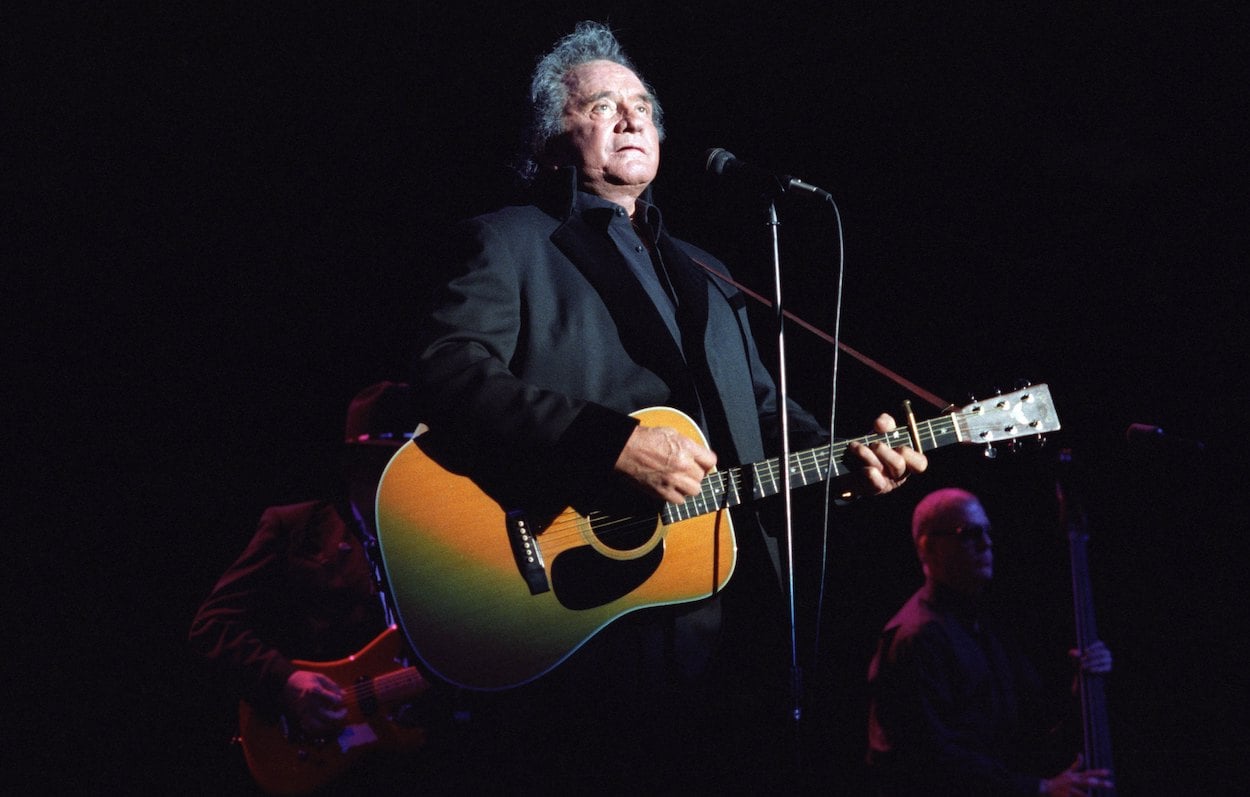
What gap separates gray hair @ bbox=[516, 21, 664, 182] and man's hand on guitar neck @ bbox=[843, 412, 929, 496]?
150cm

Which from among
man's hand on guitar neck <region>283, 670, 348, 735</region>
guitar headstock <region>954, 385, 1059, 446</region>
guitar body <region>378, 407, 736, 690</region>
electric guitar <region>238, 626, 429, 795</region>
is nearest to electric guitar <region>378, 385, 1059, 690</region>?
guitar body <region>378, 407, 736, 690</region>

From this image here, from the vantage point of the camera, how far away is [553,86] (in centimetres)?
273

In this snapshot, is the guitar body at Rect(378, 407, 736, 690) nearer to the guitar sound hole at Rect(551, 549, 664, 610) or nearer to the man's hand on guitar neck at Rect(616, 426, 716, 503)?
the guitar sound hole at Rect(551, 549, 664, 610)

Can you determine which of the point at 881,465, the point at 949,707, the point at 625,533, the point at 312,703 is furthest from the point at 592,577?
the point at 949,707

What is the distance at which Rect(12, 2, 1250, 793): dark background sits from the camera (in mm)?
3826

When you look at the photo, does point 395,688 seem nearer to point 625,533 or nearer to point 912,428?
point 625,533

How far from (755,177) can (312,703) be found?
10.9 feet

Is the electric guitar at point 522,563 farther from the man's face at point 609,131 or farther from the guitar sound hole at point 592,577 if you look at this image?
the man's face at point 609,131

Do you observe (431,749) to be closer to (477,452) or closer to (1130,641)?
(477,452)

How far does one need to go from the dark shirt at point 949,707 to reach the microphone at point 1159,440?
137cm

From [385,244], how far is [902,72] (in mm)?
3036

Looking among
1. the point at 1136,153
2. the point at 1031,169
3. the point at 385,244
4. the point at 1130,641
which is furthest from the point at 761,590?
the point at 1130,641

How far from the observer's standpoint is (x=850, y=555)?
5281 millimetres

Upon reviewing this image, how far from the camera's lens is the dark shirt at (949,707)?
11.6 feet
